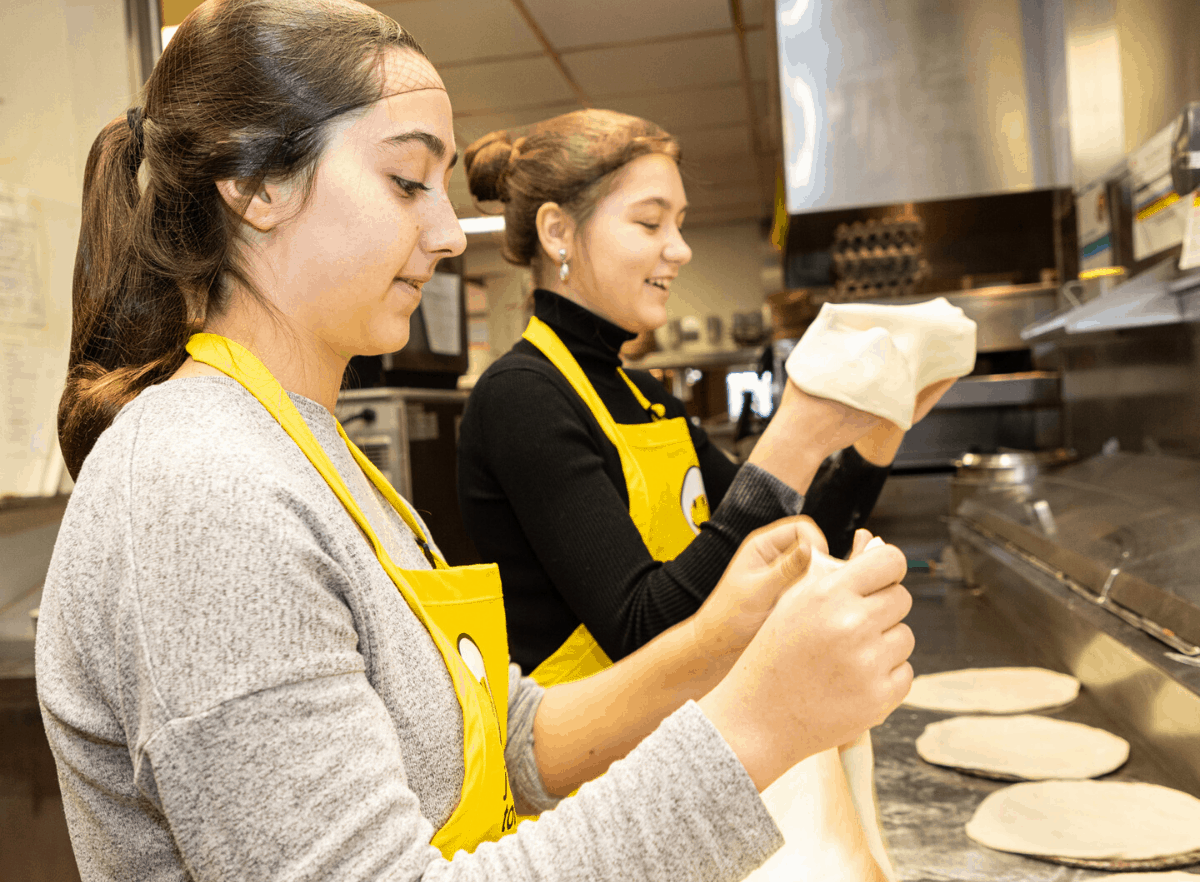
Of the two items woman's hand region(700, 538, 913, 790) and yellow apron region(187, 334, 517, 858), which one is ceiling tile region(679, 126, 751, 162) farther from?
woman's hand region(700, 538, 913, 790)

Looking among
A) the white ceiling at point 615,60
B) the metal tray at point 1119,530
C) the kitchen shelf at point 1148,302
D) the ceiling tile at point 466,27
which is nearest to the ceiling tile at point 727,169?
the white ceiling at point 615,60

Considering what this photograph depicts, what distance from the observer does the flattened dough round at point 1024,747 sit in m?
1.31

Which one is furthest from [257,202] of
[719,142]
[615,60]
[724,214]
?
[724,214]

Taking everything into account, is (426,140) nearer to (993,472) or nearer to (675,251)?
(675,251)

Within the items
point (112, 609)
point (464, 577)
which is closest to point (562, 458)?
point (464, 577)

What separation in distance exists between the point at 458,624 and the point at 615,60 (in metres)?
3.99

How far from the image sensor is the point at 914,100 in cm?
290

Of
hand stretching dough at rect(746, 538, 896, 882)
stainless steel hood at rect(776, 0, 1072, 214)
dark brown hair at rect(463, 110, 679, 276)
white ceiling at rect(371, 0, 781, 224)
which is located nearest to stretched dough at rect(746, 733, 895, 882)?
hand stretching dough at rect(746, 538, 896, 882)

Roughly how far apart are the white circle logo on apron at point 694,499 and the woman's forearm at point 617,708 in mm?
522

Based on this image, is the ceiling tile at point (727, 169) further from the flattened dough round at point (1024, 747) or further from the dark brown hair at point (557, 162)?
the flattened dough round at point (1024, 747)

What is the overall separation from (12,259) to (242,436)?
4.16 ft

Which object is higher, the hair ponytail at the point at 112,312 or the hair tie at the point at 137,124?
the hair tie at the point at 137,124

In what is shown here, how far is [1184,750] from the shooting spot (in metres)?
1.22

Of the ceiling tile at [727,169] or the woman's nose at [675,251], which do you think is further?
the ceiling tile at [727,169]
